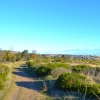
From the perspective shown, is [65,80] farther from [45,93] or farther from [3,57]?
[3,57]

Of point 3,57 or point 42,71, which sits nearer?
point 42,71

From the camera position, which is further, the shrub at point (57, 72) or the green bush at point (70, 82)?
the shrub at point (57, 72)

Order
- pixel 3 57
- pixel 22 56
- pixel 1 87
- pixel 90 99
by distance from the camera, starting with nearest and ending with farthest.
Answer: pixel 90 99
pixel 1 87
pixel 3 57
pixel 22 56

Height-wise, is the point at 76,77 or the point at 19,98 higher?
the point at 76,77

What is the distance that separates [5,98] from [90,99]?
6.04 metres

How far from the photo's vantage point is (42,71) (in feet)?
108

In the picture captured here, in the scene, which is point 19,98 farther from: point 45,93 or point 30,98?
point 45,93

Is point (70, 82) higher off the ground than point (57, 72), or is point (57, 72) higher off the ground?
point (57, 72)

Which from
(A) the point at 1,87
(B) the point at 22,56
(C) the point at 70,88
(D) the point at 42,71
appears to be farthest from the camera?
(B) the point at 22,56

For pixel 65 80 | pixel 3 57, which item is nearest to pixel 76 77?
pixel 65 80

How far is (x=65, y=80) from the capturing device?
19219mm

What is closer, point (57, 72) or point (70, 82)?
point (70, 82)

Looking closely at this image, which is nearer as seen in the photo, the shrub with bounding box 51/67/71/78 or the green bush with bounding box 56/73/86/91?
the green bush with bounding box 56/73/86/91

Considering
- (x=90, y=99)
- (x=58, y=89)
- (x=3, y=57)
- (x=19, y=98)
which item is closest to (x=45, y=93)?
(x=58, y=89)
